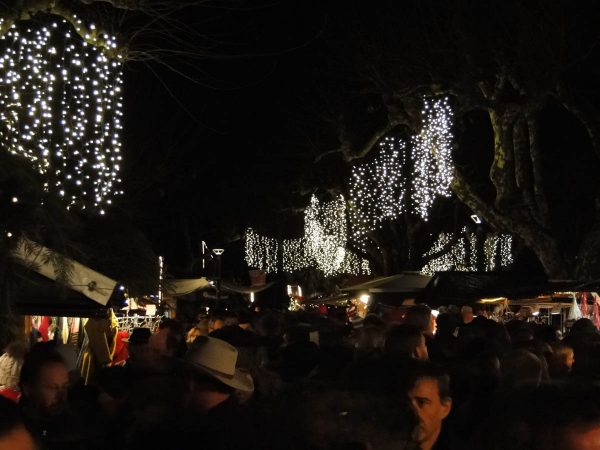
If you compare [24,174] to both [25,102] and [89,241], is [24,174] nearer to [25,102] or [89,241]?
[89,241]

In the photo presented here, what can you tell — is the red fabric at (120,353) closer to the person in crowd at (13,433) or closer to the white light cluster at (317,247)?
the person in crowd at (13,433)

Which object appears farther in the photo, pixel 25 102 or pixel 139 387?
pixel 25 102

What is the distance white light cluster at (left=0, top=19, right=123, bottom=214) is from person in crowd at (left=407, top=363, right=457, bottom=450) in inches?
276

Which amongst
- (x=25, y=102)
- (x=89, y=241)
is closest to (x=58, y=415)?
(x=89, y=241)

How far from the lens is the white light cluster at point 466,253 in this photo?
4103 centimetres

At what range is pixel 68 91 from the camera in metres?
12.7

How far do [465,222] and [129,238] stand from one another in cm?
3556

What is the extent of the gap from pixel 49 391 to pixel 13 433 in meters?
Result: 2.30

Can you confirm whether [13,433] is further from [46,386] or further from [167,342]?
[167,342]

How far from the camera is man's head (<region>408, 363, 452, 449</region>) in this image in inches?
155

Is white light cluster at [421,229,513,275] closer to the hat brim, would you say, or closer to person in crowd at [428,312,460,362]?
person in crowd at [428,312,460,362]

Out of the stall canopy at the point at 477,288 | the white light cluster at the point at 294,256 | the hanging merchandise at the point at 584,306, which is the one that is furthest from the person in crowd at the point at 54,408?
the white light cluster at the point at 294,256

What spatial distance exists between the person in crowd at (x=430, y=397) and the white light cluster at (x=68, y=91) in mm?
7003

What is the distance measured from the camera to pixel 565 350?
7672 millimetres
